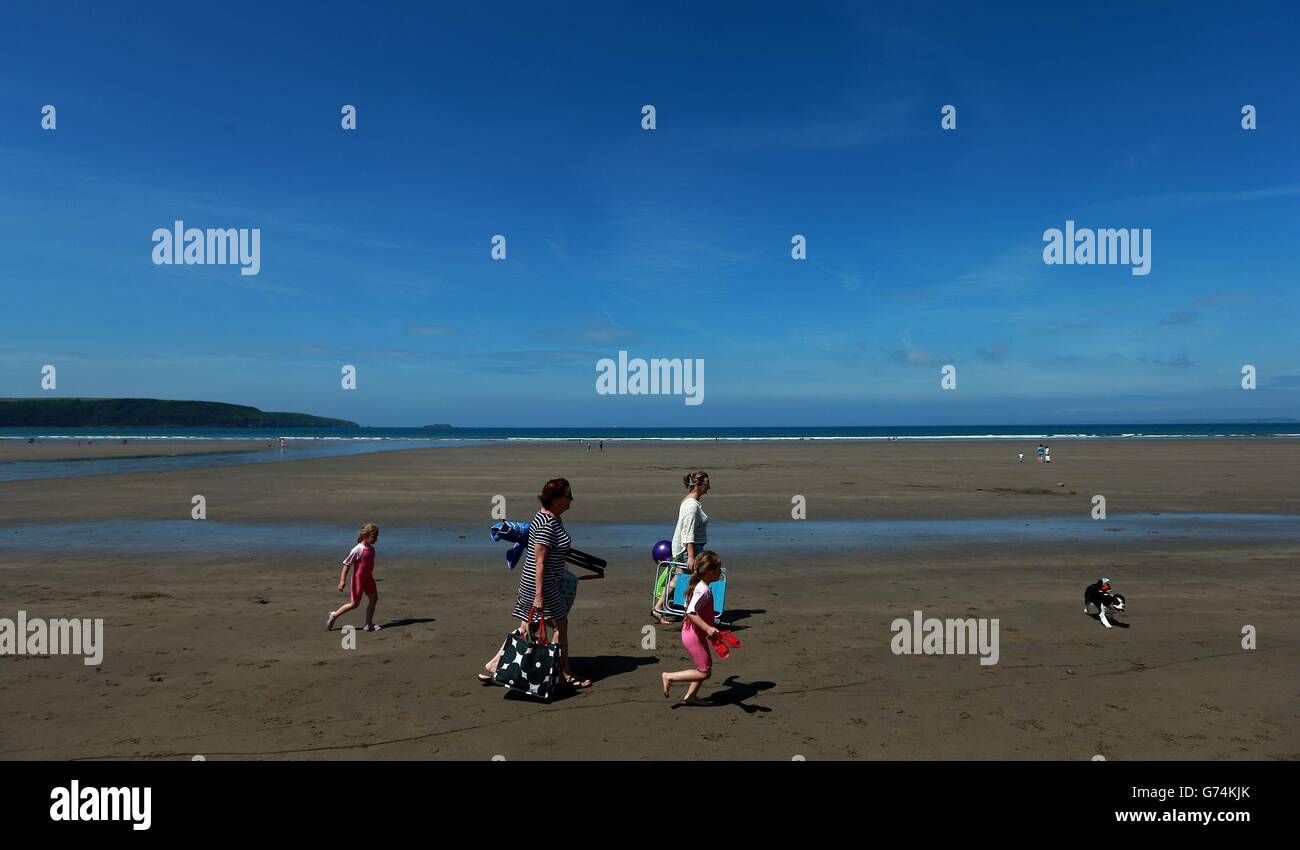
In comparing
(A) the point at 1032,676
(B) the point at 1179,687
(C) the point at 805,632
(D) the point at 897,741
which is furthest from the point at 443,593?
(B) the point at 1179,687

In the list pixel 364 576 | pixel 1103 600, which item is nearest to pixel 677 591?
pixel 364 576

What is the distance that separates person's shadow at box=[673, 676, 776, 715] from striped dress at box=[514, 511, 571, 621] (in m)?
1.66

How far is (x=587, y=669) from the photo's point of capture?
786cm

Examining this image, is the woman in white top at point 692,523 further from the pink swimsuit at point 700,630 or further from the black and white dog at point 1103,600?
the black and white dog at point 1103,600

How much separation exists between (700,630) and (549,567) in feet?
5.69

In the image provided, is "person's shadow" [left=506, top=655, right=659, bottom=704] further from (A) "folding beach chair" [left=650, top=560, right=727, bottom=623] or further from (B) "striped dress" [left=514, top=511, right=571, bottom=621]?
(A) "folding beach chair" [left=650, top=560, right=727, bottom=623]

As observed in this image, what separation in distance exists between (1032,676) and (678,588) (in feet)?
15.1

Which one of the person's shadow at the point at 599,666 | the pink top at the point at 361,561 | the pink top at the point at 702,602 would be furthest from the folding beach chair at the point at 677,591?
the pink top at the point at 361,561

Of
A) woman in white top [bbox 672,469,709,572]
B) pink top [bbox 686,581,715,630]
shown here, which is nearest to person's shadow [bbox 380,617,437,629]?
woman in white top [bbox 672,469,709,572]

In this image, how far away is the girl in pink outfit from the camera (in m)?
6.53

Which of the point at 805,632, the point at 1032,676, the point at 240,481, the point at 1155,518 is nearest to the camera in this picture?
the point at 1032,676

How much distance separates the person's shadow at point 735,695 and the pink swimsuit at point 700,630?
1.54ft

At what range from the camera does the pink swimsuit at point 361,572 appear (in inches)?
368
